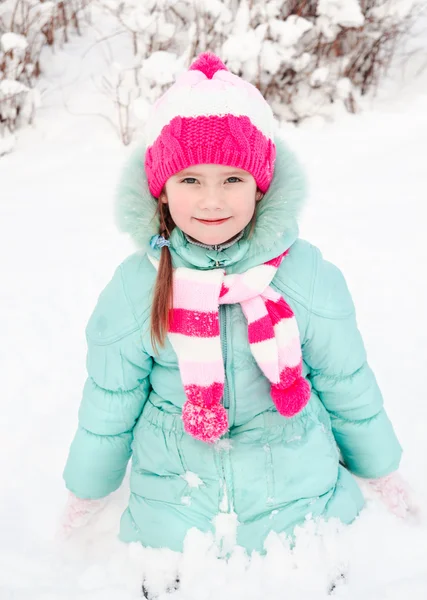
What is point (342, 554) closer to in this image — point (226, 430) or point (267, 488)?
point (267, 488)

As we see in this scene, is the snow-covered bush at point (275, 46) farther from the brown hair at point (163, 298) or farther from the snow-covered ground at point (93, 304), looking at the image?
the brown hair at point (163, 298)

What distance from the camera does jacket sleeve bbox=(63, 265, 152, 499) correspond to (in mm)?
1521

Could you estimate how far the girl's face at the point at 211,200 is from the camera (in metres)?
1.34

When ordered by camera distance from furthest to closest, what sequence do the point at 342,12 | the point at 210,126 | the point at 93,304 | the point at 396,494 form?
the point at 342,12
the point at 93,304
the point at 396,494
the point at 210,126

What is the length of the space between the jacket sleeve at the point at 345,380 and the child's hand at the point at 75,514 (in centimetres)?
70

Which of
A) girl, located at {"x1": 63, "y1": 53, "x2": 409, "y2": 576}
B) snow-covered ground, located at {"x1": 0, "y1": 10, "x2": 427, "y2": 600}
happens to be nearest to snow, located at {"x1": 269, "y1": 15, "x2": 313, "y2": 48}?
snow-covered ground, located at {"x1": 0, "y1": 10, "x2": 427, "y2": 600}

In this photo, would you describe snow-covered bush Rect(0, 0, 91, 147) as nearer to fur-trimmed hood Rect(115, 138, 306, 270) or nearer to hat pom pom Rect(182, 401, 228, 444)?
fur-trimmed hood Rect(115, 138, 306, 270)

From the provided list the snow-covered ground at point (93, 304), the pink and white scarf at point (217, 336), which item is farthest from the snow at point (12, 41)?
the pink and white scarf at point (217, 336)

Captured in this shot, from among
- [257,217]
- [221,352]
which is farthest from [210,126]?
[221,352]

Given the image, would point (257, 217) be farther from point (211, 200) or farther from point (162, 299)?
point (162, 299)

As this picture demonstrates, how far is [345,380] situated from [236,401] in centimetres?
29

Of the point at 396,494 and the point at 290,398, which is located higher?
the point at 290,398

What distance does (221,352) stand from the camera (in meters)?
1.45

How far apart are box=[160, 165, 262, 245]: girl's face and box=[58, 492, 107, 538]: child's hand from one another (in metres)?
0.82
